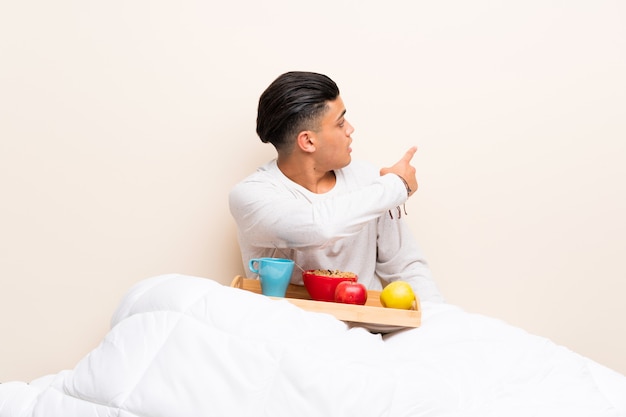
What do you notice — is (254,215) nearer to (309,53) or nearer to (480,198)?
(309,53)

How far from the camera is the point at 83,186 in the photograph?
95.6 inches

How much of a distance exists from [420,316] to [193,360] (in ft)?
2.13

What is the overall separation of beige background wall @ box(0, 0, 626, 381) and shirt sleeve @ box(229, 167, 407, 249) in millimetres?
353

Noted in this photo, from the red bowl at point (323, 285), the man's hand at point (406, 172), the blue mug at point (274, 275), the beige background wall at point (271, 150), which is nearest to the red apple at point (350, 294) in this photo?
the red bowl at point (323, 285)

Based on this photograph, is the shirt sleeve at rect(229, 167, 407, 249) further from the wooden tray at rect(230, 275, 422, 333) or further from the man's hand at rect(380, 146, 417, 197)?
the wooden tray at rect(230, 275, 422, 333)

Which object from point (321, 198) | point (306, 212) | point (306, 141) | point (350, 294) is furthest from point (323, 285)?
point (306, 141)

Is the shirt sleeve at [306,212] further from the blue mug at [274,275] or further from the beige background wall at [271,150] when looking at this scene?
the beige background wall at [271,150]

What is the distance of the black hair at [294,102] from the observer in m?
2.20

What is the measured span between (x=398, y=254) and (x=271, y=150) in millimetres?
601

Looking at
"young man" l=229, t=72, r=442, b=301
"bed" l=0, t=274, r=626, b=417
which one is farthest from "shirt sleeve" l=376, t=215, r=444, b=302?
"bed" l=0, t=274, r=626, b=417

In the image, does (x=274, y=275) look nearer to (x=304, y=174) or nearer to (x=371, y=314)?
(x=371, y=314)

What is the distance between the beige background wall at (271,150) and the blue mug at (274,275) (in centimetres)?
55

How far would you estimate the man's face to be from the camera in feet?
7.35

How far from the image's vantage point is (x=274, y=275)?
1.99 m
